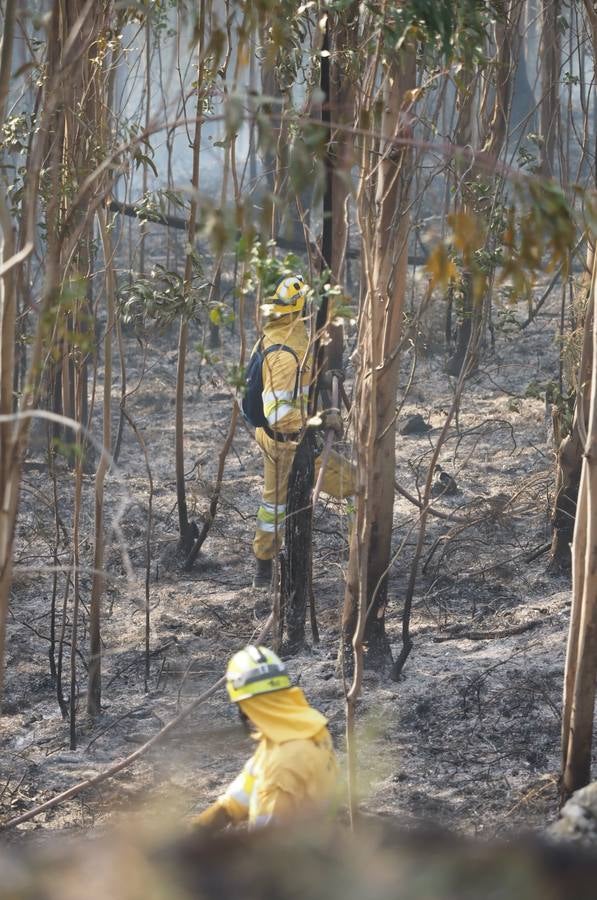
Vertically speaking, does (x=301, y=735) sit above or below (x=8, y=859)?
below

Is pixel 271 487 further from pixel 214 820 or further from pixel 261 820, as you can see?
pixel 261 820

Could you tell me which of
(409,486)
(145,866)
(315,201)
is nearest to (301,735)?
(315,201)

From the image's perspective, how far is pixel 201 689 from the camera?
589 centimetres

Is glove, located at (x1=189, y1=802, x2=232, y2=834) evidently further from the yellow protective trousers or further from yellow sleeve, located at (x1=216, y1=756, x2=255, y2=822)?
the yellow protective trousers

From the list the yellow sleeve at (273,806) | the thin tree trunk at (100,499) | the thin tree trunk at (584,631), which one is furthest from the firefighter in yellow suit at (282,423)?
the yellow sleeve at (273,806)

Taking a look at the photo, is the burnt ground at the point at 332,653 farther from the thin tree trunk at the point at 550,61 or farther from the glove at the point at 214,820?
the thin tree trunk at the point at 550,61

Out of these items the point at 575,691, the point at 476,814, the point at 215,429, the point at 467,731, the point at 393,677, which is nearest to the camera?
the point at 575,691

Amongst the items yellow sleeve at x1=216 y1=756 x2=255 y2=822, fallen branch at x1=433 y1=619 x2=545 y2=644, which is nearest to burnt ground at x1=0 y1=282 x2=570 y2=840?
fallen branch at x1=433 y1=619 x2=545 y2=644

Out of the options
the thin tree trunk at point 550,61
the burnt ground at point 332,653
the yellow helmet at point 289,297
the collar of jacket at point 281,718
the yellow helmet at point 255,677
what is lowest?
the burnt ground at point 332,653

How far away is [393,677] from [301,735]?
98.2 inches

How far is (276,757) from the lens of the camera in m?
3.40

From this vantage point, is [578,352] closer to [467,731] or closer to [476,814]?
[467,731]

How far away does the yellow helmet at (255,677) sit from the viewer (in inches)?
137

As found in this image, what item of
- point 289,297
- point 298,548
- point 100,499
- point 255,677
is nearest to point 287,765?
point 255,677
